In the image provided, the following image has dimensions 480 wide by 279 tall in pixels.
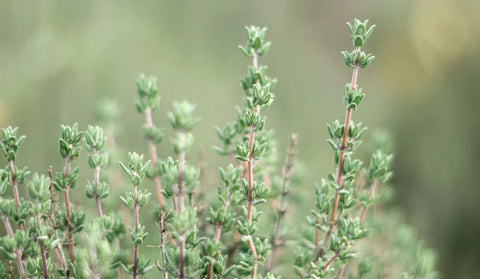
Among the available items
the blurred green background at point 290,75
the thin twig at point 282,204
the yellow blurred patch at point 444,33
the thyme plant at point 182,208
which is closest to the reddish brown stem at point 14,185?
the thyme plant at point 182,208

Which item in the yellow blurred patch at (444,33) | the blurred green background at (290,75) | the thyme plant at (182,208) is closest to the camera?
the thyme plant at (182,208)

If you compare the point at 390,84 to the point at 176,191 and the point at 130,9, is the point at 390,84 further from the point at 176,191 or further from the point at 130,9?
the point at 176,191

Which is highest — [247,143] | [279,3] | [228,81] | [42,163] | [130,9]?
[279,3]

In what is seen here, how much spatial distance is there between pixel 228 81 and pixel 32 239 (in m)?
1.64

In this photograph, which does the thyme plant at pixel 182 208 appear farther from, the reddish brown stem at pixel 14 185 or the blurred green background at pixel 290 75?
the blurred green background at pixel 290 75

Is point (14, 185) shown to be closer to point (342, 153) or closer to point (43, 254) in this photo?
point (43, 254)

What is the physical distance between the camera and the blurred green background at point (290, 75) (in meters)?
1.52

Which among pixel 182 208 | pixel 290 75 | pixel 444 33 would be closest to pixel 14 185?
pixel 182 208

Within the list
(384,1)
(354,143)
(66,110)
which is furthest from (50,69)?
(384,1)

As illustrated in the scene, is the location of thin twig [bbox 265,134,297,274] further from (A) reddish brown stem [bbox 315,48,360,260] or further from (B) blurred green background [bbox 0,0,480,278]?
(B) blurred green background [bbox 0,0,480,278]

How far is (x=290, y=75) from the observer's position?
2.29 metres

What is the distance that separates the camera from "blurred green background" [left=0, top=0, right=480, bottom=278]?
152cm

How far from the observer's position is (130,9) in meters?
2.15

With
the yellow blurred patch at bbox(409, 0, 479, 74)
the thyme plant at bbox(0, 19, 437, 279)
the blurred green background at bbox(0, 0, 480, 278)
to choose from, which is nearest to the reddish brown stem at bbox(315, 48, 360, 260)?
the thyme plant at bbox(0, 19, 437, 279)
